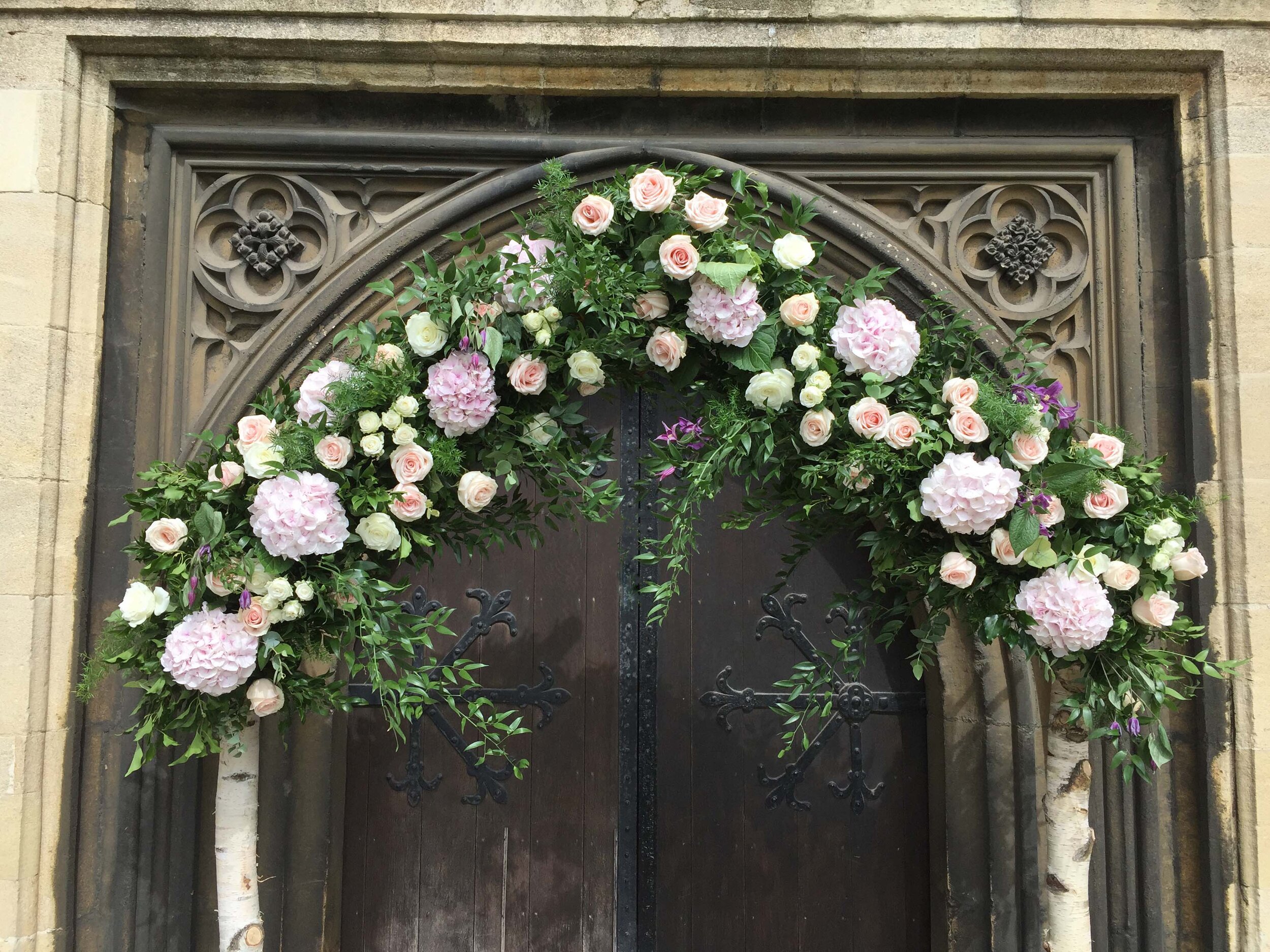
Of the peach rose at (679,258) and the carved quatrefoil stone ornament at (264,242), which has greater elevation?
the carved quatrefoil stone ornament at (264,242)

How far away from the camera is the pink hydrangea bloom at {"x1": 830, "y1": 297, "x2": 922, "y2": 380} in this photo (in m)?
1.88

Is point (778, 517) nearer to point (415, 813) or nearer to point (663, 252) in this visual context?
point (663, 252)

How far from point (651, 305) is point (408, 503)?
677 mm

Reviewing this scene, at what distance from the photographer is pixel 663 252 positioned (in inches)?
72.5

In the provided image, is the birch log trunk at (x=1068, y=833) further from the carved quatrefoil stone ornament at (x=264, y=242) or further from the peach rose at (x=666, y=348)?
the carved quatrefoil stone ornament at (x=264, y=242)

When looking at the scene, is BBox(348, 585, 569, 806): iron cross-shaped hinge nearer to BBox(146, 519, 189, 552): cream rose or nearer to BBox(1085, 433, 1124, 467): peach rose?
BBox(146, 519, 189, 552): cream rose

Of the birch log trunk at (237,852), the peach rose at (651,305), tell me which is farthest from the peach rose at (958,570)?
the birch log trunk at (237,852)

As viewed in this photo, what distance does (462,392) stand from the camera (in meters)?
1.88

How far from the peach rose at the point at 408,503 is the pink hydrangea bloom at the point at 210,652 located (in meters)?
0.39

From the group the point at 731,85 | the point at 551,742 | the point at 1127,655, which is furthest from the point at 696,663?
the point at 731,85

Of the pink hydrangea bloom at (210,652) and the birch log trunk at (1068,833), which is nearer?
the pink hydrangea bloom at (210,652)

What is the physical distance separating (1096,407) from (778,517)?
95cm

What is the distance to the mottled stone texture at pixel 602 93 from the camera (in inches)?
89.2

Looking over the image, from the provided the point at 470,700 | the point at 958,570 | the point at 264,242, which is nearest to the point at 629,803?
the point at 470,700
